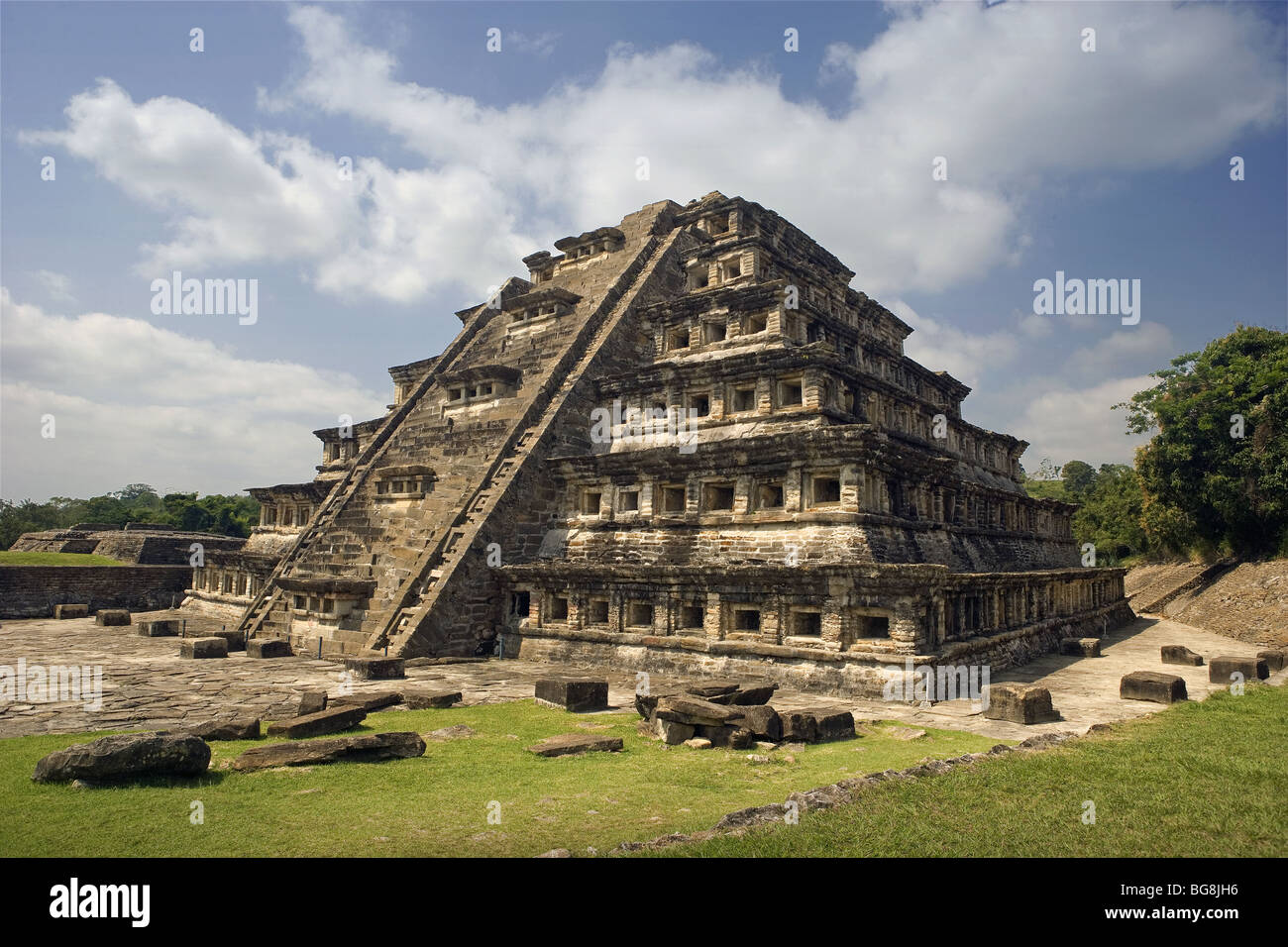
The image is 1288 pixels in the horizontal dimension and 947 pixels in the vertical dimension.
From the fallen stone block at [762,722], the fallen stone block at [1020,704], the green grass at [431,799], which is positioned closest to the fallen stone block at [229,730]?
the green grass at [431,799]

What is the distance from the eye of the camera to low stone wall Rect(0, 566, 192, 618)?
98.1ft

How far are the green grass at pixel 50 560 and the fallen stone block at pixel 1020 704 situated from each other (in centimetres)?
3697

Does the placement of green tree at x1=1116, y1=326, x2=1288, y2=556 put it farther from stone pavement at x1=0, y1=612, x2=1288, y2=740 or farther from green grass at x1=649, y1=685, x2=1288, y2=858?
green grass at x1=649, y1=685, x2=1288, y2=858

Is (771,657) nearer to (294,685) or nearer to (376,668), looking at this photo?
(376,668)

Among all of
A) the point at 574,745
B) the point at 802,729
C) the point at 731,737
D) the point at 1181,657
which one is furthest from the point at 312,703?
the point at 1181,657

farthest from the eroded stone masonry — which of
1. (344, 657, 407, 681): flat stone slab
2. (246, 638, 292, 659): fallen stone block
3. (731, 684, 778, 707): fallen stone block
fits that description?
(731, 684, 778, 707): fallen stone block

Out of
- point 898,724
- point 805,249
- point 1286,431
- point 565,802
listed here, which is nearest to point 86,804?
point 565,802

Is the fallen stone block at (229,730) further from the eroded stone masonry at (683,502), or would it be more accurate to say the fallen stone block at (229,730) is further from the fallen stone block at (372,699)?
the eroded stone masonry at (683,502)

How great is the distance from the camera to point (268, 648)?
18.4m

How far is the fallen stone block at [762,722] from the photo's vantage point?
10180 millimetres

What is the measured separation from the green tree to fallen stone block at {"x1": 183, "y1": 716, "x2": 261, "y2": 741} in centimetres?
3901

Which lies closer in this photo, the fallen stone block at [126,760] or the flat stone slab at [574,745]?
the fallen stone block at [126,760]

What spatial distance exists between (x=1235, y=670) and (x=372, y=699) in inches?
701

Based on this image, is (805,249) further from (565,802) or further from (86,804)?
(86,804)
